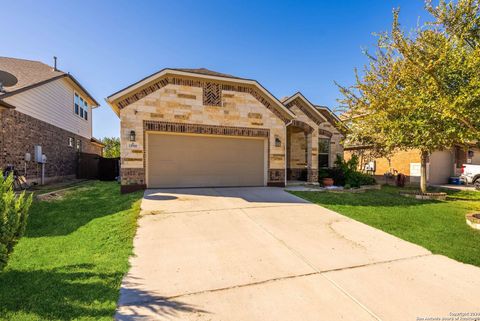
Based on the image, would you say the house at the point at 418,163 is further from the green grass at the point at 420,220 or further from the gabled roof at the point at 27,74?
the gabled roof at the point at 27,74

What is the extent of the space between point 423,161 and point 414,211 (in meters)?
5.24

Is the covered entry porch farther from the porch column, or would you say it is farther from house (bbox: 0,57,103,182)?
house (bbox: 0,57,103,182)

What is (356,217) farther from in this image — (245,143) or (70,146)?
(70,146)

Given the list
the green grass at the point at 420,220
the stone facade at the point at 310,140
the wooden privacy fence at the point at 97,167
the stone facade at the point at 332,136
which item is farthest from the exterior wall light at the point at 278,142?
the wooden privacy fence at the point at 97,167

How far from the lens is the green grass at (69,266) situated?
2.76 meters

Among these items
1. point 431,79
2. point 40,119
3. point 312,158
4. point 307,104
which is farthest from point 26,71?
point 431,79

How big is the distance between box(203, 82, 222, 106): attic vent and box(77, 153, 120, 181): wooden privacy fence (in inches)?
364

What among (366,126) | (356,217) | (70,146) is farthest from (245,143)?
(70,146)

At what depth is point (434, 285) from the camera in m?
3.48

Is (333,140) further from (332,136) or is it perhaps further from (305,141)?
(305,141)

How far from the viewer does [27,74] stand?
45.4ft

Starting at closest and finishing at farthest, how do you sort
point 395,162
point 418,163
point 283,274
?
point 283,274 < point 418,163 < point 395,162

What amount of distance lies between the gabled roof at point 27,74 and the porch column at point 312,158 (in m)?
14.5

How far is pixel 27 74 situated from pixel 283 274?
17.7 meters
